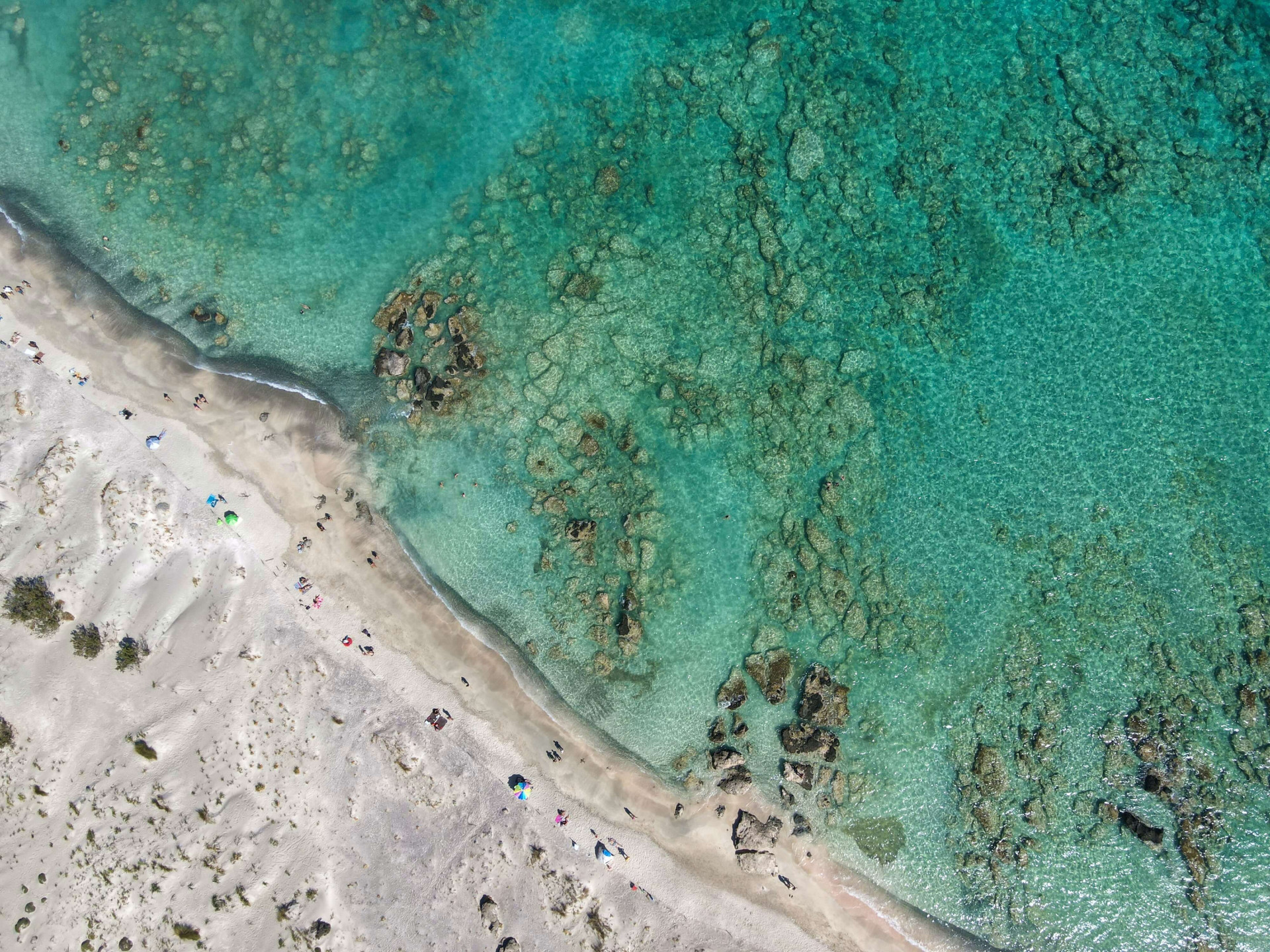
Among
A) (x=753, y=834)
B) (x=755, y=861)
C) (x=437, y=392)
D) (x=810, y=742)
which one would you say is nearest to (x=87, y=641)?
(x=437, y=392)

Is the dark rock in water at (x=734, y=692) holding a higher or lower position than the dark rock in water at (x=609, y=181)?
lower

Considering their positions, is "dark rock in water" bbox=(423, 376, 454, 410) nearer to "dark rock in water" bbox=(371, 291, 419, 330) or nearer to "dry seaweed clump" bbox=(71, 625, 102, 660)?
"dark rock in water" bbox=(371, 291, 419, 330)

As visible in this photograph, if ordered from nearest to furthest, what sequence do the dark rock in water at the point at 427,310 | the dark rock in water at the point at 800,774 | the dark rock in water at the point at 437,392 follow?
the dark rock in water at the point at 800,774 < the dark rock in water at the point at 437,392 < the dark rock in water at the point at 427,310

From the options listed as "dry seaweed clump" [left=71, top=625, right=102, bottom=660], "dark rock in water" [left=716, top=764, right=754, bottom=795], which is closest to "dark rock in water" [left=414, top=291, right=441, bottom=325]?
"dry seaweed clump" [left=71, top=625, right=102, bottom=660]

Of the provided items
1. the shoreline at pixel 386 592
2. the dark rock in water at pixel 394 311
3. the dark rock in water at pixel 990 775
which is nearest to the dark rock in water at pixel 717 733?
the shoreline at pixel 386 592

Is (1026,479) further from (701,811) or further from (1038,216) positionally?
(701,811)

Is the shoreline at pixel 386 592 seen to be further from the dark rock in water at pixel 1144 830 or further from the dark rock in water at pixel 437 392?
the dark rock in water at pixel 1144 830

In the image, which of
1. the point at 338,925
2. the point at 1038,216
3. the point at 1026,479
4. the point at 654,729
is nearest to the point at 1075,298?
the point at 1038,216
